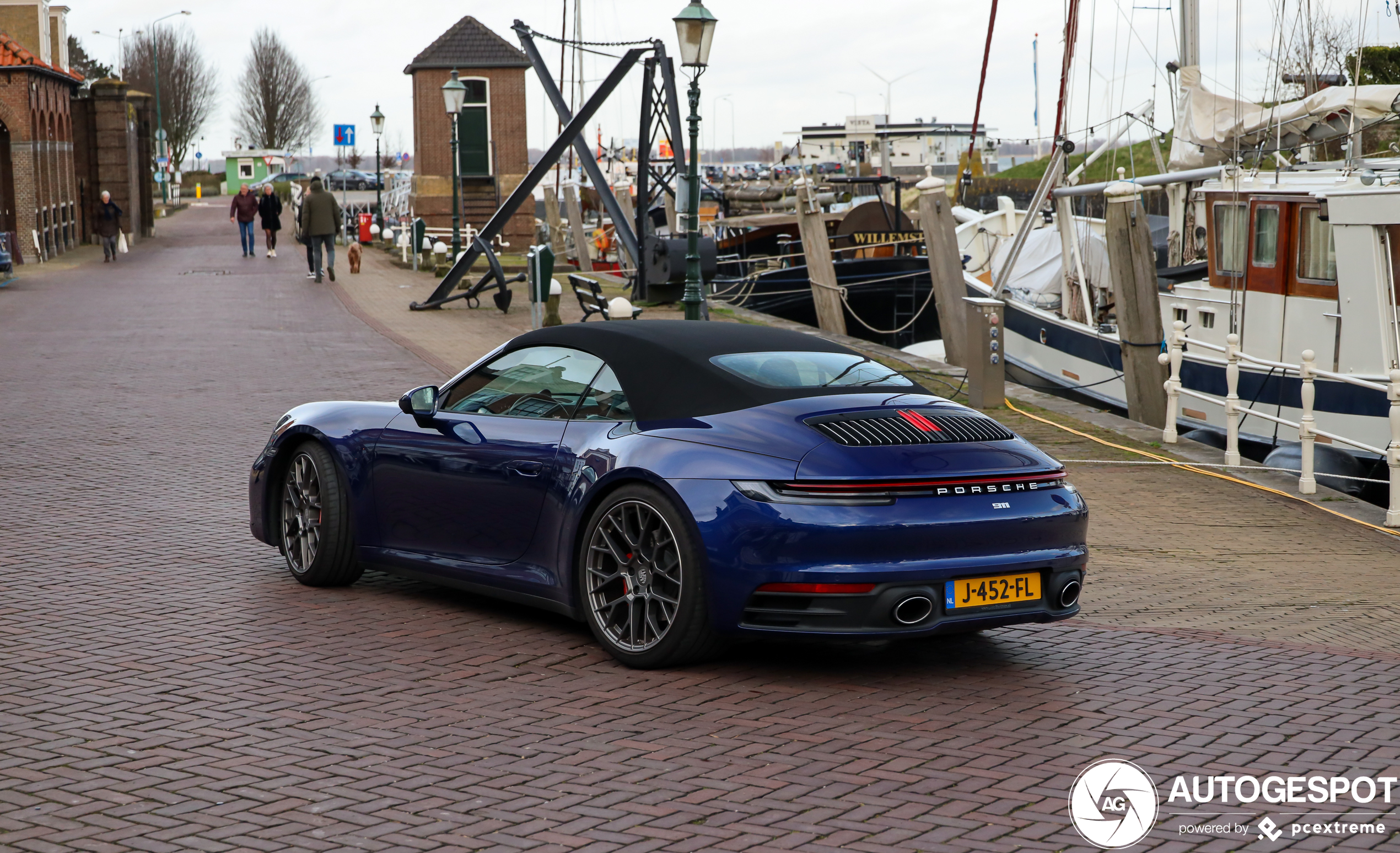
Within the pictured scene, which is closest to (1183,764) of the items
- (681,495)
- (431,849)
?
(681,495)

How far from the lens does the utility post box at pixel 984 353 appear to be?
14.0 meters

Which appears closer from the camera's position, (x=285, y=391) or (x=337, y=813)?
(x=337, y=813)

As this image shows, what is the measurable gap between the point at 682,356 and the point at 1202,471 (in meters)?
6.94

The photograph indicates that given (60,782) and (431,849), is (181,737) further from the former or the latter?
(431,849)

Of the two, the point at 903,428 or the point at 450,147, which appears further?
the point at 450,147

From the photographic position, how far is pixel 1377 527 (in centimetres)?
985

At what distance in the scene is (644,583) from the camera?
5.63 metres

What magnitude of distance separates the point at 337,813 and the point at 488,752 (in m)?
0.65

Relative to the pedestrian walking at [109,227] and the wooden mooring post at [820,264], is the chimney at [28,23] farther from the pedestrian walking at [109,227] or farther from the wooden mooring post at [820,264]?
the wooden mooring post at [820,264]

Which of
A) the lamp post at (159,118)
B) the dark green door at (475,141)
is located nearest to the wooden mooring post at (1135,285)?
the dark green door at (475,141)

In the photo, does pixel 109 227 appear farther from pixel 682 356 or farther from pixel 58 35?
pixel 682 356

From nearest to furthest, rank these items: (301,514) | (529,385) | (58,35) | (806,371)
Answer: (806,371), (529,385), (301,514), (58,35)

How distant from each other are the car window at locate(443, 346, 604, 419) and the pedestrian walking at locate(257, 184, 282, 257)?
34819 millimetres

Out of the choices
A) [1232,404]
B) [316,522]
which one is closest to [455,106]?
[1232,404]
